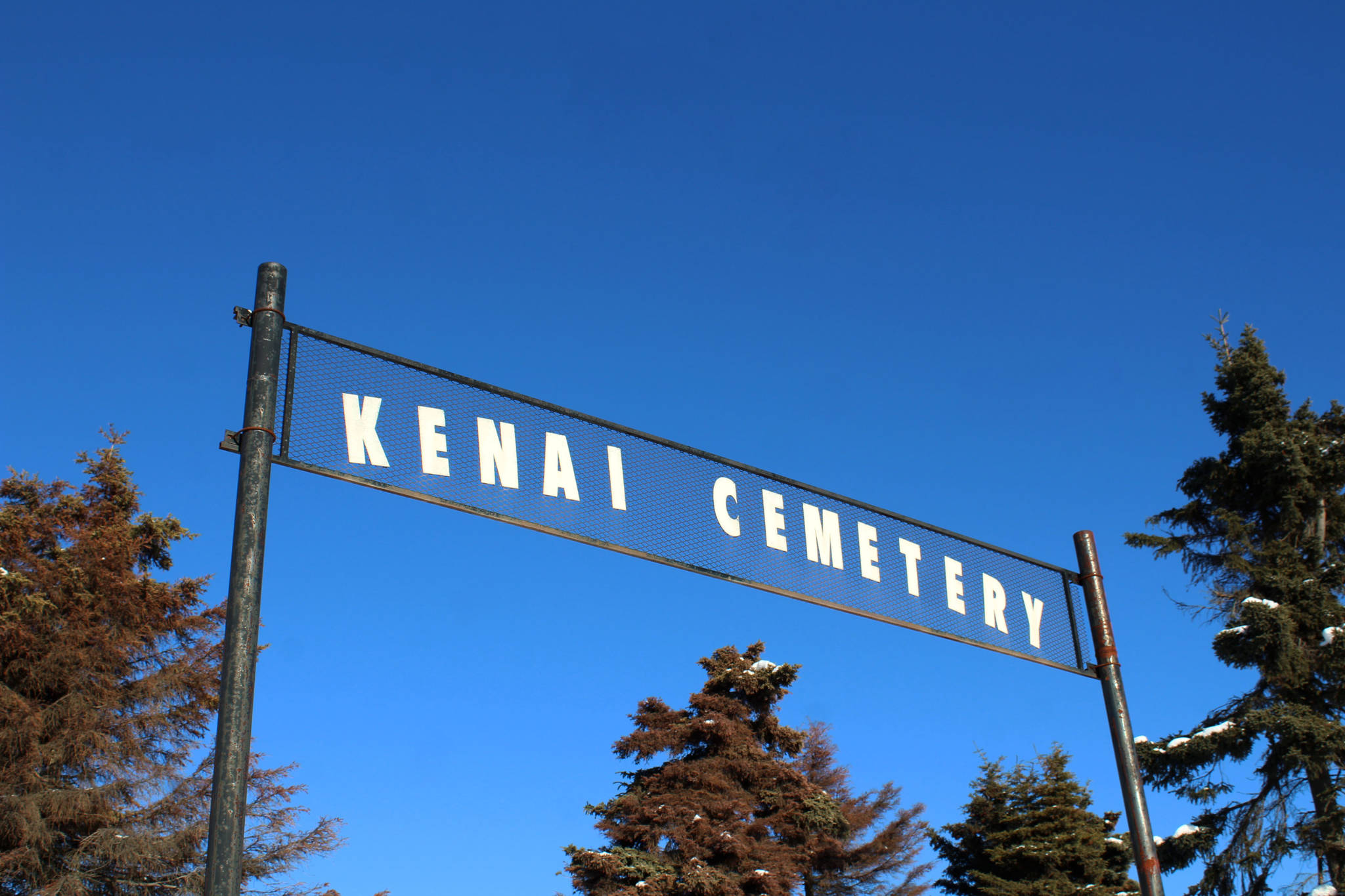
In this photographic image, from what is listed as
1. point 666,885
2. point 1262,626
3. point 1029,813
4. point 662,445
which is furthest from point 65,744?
point 1029,813

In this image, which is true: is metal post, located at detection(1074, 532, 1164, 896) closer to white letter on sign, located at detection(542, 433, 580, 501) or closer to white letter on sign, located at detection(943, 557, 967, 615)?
white letter on sign, located at detection(943, 557, 967, 615)

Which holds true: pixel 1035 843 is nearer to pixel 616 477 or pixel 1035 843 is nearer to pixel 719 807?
pixel 719 807

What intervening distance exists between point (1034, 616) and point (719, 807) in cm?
2078

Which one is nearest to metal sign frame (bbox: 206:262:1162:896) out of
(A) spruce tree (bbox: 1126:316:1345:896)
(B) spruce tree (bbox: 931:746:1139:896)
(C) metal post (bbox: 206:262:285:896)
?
(C) metal post (bbox: 206:262:285:896)

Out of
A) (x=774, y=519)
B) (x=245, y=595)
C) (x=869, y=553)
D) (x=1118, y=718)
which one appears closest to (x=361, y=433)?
(x=245, y=595)

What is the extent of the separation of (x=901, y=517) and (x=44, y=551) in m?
22.1

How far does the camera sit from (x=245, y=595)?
413 cm

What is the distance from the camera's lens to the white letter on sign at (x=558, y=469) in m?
5.10

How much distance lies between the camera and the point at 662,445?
18.7 ft

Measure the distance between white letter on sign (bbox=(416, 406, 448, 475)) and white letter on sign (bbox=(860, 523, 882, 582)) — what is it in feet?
8.36

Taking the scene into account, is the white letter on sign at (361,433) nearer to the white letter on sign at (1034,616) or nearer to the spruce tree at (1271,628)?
the white letter on sign at (1034,616)

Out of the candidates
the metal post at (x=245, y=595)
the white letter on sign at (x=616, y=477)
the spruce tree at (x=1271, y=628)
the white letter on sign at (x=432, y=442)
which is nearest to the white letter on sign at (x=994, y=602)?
the white letter on sign at (x=616, y=477)

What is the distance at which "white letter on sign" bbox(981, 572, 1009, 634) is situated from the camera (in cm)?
670

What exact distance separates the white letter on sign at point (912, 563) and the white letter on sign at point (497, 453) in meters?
2.54
